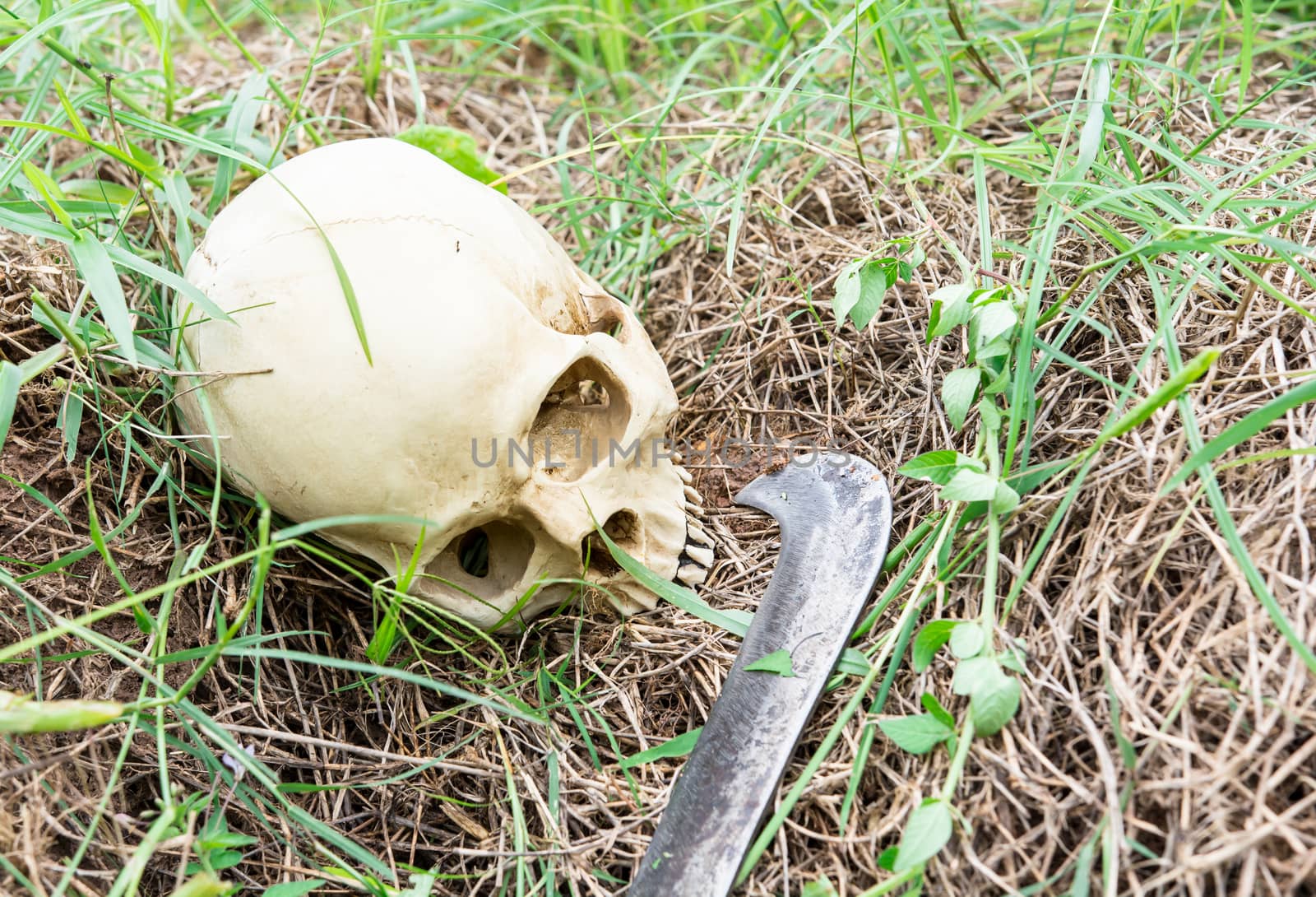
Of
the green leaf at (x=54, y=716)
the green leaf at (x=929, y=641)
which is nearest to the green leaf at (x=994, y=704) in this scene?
the green leaf at (x=929, y=641)

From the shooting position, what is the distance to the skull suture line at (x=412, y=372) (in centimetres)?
164

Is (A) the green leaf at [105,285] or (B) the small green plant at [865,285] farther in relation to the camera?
(B) the small green plant at [865,285]

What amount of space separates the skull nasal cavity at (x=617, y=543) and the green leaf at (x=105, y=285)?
89cm

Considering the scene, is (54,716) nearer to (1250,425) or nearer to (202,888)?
(202,888)

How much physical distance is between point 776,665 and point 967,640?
0.36m

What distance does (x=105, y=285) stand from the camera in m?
1.66

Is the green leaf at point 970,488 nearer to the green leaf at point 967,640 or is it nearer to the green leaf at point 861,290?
the green leaf at point 967,640

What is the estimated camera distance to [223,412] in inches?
68.9

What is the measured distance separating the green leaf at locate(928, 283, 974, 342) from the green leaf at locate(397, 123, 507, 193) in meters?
1.20

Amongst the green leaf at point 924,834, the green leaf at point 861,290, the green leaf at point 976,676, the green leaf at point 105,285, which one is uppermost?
the green leaf at point 105,285

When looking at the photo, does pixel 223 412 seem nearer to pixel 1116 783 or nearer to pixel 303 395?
pixel 303 395

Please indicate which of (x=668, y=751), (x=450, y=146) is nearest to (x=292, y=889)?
(x=668, y=751)

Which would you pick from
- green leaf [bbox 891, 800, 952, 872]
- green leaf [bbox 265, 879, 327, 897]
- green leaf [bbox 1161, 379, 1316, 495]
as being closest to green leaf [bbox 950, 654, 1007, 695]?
green leaf [bbox 891, 800, 952, 872]

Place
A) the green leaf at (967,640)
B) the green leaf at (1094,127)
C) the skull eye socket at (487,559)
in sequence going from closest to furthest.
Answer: the green leaf at (967,640), the green leaf at (1094,127), the skull eye socket at (487,559)
